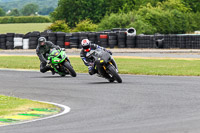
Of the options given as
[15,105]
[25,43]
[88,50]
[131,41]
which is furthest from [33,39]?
[15,105]

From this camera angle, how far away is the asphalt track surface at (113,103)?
327 inches

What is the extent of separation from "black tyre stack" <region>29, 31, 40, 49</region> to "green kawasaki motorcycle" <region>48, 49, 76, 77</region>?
69.9 ft

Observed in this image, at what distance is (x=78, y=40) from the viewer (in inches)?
1561

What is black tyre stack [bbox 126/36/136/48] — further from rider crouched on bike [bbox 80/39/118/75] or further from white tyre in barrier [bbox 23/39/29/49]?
rider crouched on bike [bbox 80/39/118/75]

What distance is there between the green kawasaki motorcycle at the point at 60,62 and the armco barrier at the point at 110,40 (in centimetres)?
1696

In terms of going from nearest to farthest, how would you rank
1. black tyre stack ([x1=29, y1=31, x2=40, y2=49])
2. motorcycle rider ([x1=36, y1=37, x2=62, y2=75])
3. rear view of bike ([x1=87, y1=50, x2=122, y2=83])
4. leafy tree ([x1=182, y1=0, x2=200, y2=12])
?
rear view of bike ([x1=87, y1=50, x2=122, y2=83]) → motorcycle rider ([x1=36, y1=37, x2=62, y2=75]) → black tyre stack ([x1=29, y1=31, x2=40, y2=49]) → leafy tree ([x1=182, y1=0, x2=200, y2=12])

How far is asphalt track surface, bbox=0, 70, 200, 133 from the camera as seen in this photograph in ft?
27.3

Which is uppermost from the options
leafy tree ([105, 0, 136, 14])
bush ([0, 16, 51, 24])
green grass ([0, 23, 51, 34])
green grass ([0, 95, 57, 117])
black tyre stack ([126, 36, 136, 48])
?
leafy tree ([105, 0, 136, 14])

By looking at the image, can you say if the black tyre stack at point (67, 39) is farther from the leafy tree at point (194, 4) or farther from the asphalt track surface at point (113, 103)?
the leafy tree at point (194, 4)

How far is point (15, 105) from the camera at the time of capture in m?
12.0

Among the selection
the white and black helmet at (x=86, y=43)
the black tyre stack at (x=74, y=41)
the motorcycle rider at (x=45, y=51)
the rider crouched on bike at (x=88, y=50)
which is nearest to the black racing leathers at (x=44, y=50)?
the motorcycle rider at (x=45, y=51)

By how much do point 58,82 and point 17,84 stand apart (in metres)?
1.34

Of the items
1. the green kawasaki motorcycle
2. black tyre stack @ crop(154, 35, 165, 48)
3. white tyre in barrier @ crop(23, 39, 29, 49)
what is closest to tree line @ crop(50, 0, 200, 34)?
white tyre in barrier @ crop(23, 39, 29, 49)

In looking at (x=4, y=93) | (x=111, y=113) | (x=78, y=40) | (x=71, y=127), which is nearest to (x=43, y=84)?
(x=4, y=93)
